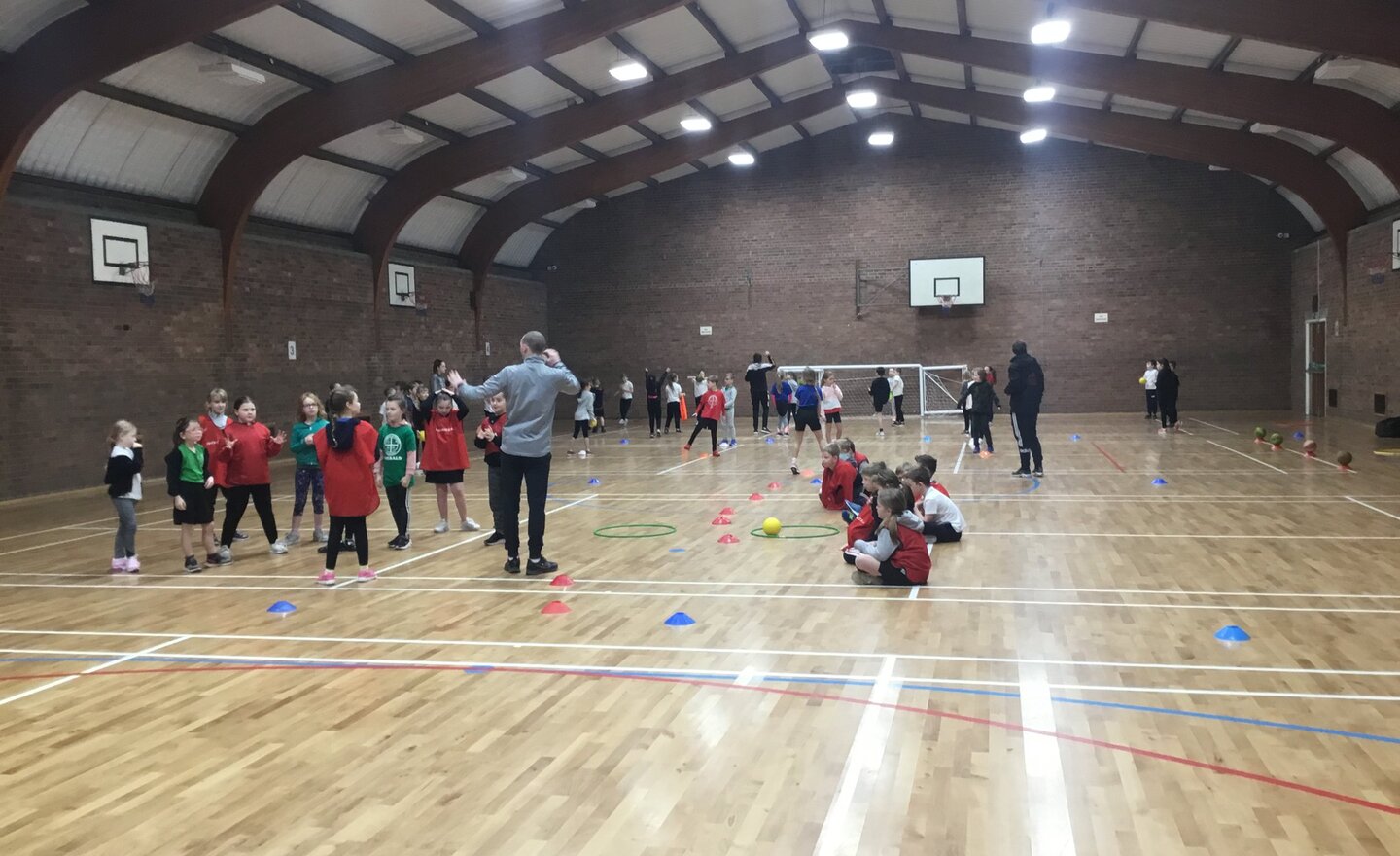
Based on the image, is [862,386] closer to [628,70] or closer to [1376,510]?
[628,70]

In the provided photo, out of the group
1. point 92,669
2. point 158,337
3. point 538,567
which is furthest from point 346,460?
point 158,337

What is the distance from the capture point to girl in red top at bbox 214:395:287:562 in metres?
9.88

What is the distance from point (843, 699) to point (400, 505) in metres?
6.25

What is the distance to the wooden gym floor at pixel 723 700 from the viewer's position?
3893mm

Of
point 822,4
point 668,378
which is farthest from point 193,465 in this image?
point 668,378

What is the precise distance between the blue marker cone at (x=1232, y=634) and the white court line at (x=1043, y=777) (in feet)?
4.83

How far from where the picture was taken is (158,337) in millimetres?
17906


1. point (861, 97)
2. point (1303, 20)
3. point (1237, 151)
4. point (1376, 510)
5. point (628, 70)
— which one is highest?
point (861, 97)

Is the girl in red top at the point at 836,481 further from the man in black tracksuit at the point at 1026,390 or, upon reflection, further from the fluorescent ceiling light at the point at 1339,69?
the fluorescent ceiling light at the point at 1339,69

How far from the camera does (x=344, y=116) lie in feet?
58.2

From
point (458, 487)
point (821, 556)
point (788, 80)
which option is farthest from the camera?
point (788, 80)

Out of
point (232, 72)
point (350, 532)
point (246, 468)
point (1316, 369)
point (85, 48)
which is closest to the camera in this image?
point (350, 532)

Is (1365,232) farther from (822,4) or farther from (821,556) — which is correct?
(821,556)

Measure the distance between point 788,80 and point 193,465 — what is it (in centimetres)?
1905
